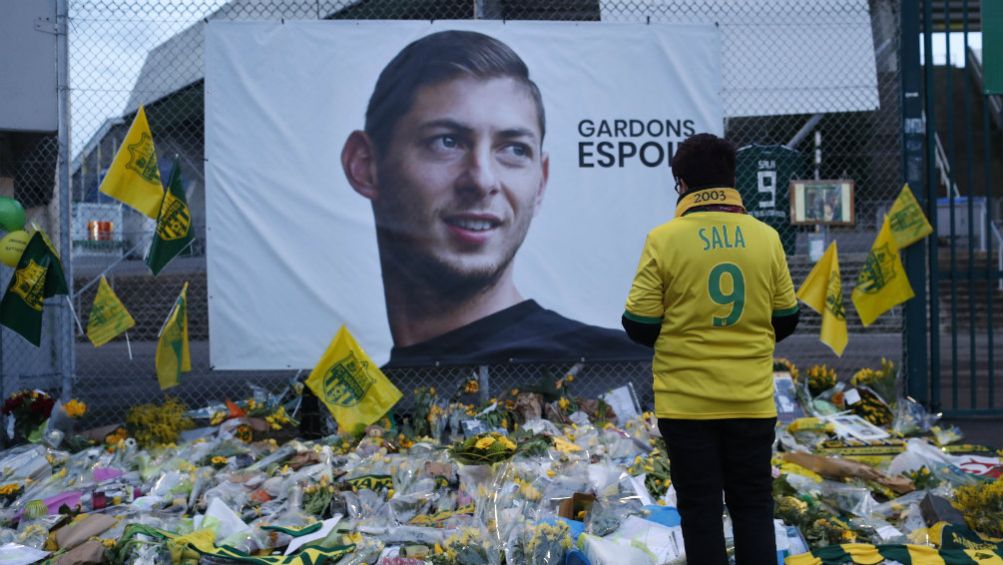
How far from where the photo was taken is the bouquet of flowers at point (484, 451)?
5.38m

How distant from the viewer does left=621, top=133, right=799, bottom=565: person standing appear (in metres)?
3.33

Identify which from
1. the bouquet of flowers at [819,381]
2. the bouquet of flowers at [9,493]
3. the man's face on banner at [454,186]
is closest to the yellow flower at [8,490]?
the bouquet of flowers at [9,493]

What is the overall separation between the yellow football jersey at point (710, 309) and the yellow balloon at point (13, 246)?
14.0ft

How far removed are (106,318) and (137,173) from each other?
39.6 inches

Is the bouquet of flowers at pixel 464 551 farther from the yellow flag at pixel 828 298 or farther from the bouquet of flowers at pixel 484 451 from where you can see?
the yellow flag at pixel 828 298

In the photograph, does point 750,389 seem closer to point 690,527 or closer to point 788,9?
point 690,527

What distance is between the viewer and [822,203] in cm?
700

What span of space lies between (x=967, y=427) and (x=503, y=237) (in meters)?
3.59

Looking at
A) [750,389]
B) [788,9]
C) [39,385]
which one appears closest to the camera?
[750,389]

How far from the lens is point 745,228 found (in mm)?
3393

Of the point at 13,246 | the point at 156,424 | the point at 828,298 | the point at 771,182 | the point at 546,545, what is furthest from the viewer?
the point at 771,182

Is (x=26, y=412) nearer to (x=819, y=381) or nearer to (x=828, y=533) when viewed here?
(x=828, y=533)

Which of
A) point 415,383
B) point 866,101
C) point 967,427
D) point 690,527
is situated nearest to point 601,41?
point 866,101

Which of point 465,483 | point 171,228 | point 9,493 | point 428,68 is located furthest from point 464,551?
point 428,68
